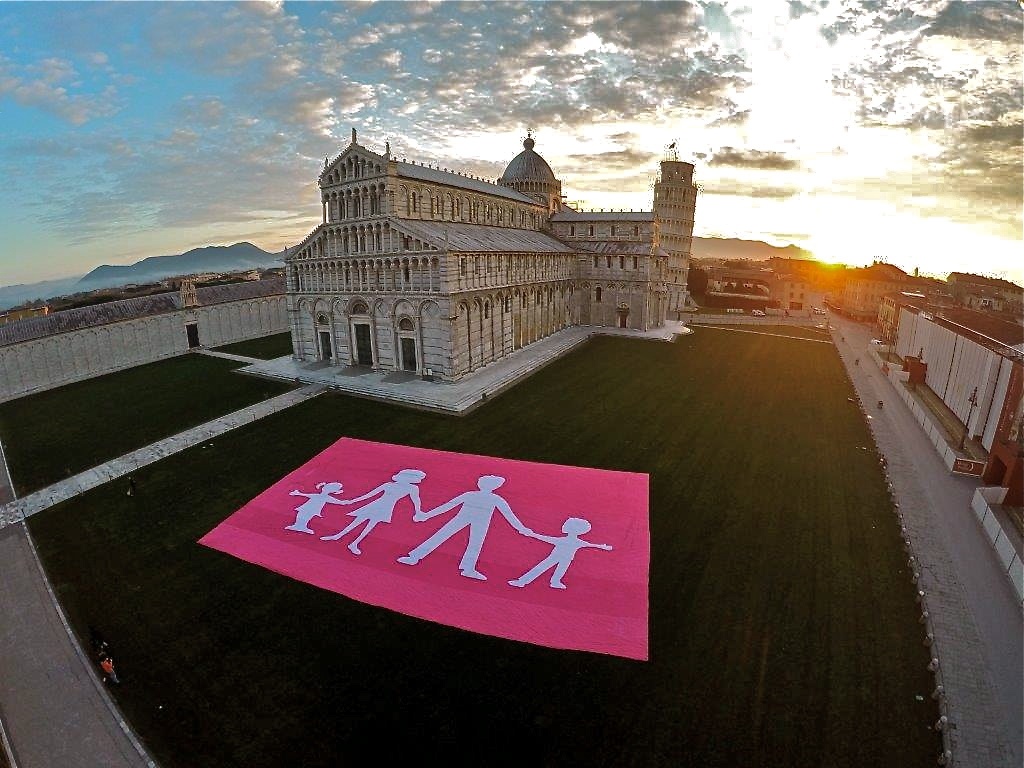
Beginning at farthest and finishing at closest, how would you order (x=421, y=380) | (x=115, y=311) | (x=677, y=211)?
(x=677, y=211) → (x=115, y=311) → (x=421, y=380)

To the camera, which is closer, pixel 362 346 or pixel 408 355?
pixel 408 355

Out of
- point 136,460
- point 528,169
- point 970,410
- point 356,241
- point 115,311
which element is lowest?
point 136,460

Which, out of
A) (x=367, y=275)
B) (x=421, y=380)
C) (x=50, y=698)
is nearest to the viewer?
(x=50, y=698)

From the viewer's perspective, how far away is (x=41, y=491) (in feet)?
81.4

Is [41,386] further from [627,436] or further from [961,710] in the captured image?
[961,710]

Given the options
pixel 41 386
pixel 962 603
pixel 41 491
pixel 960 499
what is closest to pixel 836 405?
pixel 960 499

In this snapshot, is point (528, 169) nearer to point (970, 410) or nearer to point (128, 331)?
point (128, 331)

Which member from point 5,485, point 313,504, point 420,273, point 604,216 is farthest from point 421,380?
point 604,216

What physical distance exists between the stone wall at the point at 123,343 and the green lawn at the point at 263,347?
233cm

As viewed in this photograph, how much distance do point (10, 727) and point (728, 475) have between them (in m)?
26.4

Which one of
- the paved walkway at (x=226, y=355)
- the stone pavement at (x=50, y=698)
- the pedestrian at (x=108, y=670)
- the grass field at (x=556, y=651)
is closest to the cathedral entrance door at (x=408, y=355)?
the grass field at (x=556, y=651)

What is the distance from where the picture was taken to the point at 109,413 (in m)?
35.8

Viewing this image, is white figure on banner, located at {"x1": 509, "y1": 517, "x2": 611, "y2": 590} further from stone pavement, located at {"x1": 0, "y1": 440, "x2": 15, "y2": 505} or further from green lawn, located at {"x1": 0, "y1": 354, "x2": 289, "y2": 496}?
stone pavement, located at {"x1": 0, "y1": 440, "x2": 15, "y2": 505}

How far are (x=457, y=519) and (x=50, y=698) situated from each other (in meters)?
12.9
